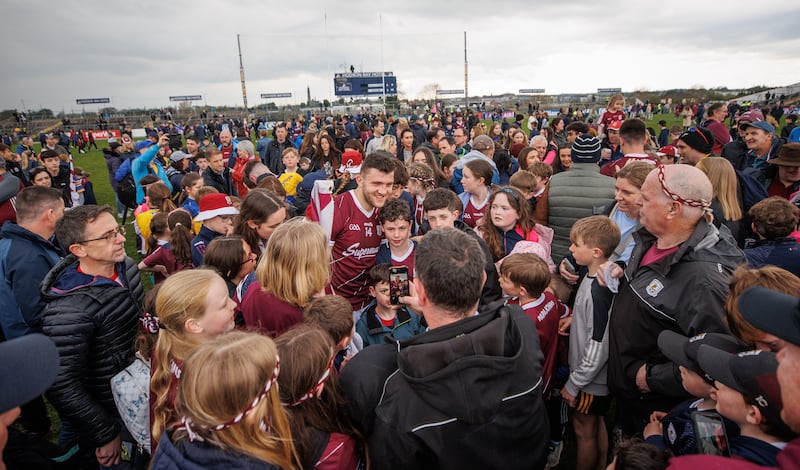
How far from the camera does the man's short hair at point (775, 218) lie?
3.35 metres

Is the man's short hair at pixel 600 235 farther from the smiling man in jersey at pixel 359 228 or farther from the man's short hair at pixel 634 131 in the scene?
the man's short hair at pixel 634 131

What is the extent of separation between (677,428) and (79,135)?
40770 mm

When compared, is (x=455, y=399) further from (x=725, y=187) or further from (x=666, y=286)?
(x=725, y=187)

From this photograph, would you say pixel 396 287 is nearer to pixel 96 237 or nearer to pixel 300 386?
pixel 300 386

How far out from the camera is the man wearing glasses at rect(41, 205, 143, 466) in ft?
7.74

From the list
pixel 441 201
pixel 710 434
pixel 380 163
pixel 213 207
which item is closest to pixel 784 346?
pixel 710 434

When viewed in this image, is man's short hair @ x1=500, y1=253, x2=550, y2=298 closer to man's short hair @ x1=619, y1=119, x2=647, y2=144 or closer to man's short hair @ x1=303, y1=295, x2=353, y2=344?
man's short hair @ x1=303, y1=295, x2=353, y2=344

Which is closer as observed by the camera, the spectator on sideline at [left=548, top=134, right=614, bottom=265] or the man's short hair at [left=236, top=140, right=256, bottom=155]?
the spectator on sideline at [left=548, top=134, right=614, bottom=265]

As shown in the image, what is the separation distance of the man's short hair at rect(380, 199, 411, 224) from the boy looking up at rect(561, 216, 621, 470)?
1.38m

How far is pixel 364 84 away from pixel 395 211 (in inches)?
1903

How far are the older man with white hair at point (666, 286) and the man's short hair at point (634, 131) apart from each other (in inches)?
106

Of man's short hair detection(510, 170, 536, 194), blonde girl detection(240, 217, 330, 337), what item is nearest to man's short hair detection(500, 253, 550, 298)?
blonde girl detection(240, 217, 330, 337)

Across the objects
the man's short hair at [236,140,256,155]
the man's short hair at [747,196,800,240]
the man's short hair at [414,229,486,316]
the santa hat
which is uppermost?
the man's short hair at [236,140,256,155]

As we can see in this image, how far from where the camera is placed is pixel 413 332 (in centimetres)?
323
